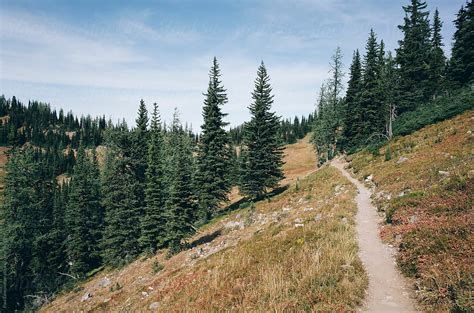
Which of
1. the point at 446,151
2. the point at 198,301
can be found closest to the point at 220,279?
the point at 198,301

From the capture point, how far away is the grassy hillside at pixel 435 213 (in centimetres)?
727

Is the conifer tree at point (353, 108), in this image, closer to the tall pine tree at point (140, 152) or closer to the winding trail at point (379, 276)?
the tall pine tree at point (140, 152)

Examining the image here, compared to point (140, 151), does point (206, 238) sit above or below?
below

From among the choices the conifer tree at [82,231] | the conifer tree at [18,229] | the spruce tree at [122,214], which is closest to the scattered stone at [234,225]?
the spruce tree at [122,214]

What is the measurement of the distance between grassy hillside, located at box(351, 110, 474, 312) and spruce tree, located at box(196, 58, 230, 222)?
58.3ft

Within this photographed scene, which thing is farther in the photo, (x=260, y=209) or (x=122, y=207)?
(x=122, y=207)

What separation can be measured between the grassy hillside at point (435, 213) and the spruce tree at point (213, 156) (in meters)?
17.8

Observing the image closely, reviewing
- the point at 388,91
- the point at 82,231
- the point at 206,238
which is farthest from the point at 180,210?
the point at 388,91

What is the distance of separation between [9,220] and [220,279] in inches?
1788

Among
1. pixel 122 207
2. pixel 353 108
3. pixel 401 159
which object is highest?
pixel 353 108

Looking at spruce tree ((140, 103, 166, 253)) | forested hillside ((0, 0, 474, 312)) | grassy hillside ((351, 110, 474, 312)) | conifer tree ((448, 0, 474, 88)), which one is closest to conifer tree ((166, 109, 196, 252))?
forested hillside ((0, 0, 474, 312))

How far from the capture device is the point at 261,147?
3844 cm

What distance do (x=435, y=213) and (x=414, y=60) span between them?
45.3m

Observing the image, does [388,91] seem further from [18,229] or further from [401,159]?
[18,229]
